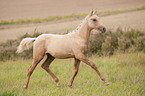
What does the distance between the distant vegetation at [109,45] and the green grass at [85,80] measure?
1404mm

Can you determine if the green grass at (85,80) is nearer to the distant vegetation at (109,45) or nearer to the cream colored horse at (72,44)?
the cream colored horse at (72,44)

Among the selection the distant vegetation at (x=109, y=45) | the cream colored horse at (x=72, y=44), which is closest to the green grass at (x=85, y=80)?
the cream colored horse at (x=72, y=44)

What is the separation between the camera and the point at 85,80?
264 inches

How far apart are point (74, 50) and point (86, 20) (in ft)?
3.28

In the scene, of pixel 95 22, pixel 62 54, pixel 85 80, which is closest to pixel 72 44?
pixel 62 54

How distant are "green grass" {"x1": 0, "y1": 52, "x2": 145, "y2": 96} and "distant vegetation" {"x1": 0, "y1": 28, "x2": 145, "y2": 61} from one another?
140cm

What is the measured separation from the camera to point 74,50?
5699 mm

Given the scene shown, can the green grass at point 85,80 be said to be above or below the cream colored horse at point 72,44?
below

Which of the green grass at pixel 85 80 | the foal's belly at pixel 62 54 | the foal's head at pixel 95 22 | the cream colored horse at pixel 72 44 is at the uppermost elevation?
the foal's head at pixel 95 22

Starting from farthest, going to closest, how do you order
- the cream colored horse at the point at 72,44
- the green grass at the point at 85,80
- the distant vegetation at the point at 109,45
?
the distant vegetation at the point at 109,45 → the cream colored horse at the point at 72,44 → the green grass at the point at 85,80

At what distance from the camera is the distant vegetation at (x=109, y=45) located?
36.1 feet

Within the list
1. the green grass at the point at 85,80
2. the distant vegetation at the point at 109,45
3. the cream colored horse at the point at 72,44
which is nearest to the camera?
the green grass at the point at 85,80

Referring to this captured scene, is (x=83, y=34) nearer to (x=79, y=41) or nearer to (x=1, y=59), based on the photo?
(x=79, y=41)

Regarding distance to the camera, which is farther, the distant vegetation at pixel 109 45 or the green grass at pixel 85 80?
the distant vegetation at pixel 109 45
